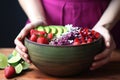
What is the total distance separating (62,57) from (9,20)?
1176 mm

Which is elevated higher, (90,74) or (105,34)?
(105,34)

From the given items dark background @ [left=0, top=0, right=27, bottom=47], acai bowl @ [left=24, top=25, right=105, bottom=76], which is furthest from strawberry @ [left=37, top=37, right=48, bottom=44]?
dark background @ [left=0, top=0, right=27, bottom=47]

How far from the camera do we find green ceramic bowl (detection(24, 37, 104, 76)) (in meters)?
0.80

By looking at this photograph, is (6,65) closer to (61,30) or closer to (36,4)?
(61,30)

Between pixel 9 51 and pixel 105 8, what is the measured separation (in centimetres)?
43

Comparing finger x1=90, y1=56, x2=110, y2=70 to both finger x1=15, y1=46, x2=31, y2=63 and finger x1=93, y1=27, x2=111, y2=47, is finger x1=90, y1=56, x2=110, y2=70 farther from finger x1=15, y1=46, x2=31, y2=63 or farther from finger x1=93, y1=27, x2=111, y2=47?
finger x1=15, y1=46, x2=31, y2=63

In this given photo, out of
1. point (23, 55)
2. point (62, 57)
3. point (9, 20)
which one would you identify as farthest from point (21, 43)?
point (9, 20)

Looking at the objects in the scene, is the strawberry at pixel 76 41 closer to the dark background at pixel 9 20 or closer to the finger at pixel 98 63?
the finger at pixel 98 63

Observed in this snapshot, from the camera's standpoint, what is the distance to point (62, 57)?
80cm

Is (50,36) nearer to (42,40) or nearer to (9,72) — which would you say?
(42,40)

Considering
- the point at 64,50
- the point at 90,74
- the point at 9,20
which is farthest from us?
the point at 9,20

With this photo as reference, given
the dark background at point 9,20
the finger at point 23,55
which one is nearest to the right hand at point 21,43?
the finger at point 23,55

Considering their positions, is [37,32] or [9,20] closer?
[37,32]

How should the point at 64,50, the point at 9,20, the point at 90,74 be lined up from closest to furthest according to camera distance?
the point at 64,50, the point at 90,74, the point at 9,20
